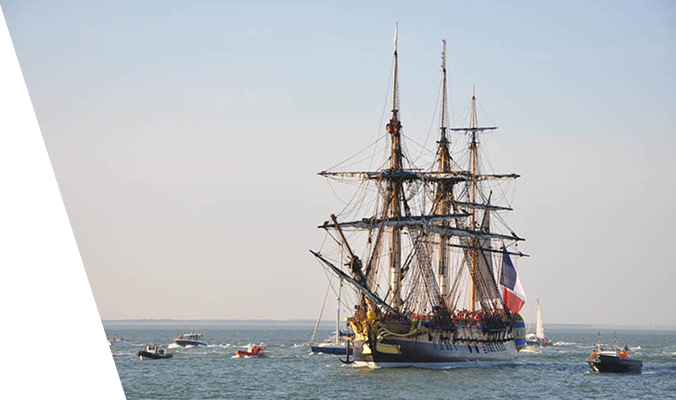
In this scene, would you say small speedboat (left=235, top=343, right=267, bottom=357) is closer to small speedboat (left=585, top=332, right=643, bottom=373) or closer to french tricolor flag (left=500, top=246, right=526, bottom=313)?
french tricolor flag (left=500, top=246, right=526, bottom=313)

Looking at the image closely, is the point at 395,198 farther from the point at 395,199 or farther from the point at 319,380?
the point at 319,380

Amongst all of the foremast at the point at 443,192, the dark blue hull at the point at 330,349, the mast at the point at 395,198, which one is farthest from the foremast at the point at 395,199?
the dark blue hull at the point at 330,349

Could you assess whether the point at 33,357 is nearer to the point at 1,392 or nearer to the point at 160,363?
the point at 1,392

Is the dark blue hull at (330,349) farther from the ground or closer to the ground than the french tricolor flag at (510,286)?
closer to the ground

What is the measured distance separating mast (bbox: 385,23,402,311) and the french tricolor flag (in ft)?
89.8

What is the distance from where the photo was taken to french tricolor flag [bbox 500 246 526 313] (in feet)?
415

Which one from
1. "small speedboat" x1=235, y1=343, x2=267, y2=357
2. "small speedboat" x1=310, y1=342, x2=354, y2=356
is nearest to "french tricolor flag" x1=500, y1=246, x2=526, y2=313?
"small speedboat" x1=310, y1=342, x2=354, y2=356

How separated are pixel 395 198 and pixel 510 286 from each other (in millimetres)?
30705

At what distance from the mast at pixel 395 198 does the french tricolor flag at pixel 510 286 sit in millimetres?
27374

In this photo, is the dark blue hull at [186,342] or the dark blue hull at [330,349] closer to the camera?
the dark blue hull at [330,349]

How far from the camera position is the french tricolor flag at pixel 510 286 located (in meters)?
127

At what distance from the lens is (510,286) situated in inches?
→ 5030

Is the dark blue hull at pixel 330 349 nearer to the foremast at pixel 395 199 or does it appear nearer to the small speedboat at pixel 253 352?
the small speedboat at pixel 253 352

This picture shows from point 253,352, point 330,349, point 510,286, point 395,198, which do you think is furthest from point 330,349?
point 395,198
